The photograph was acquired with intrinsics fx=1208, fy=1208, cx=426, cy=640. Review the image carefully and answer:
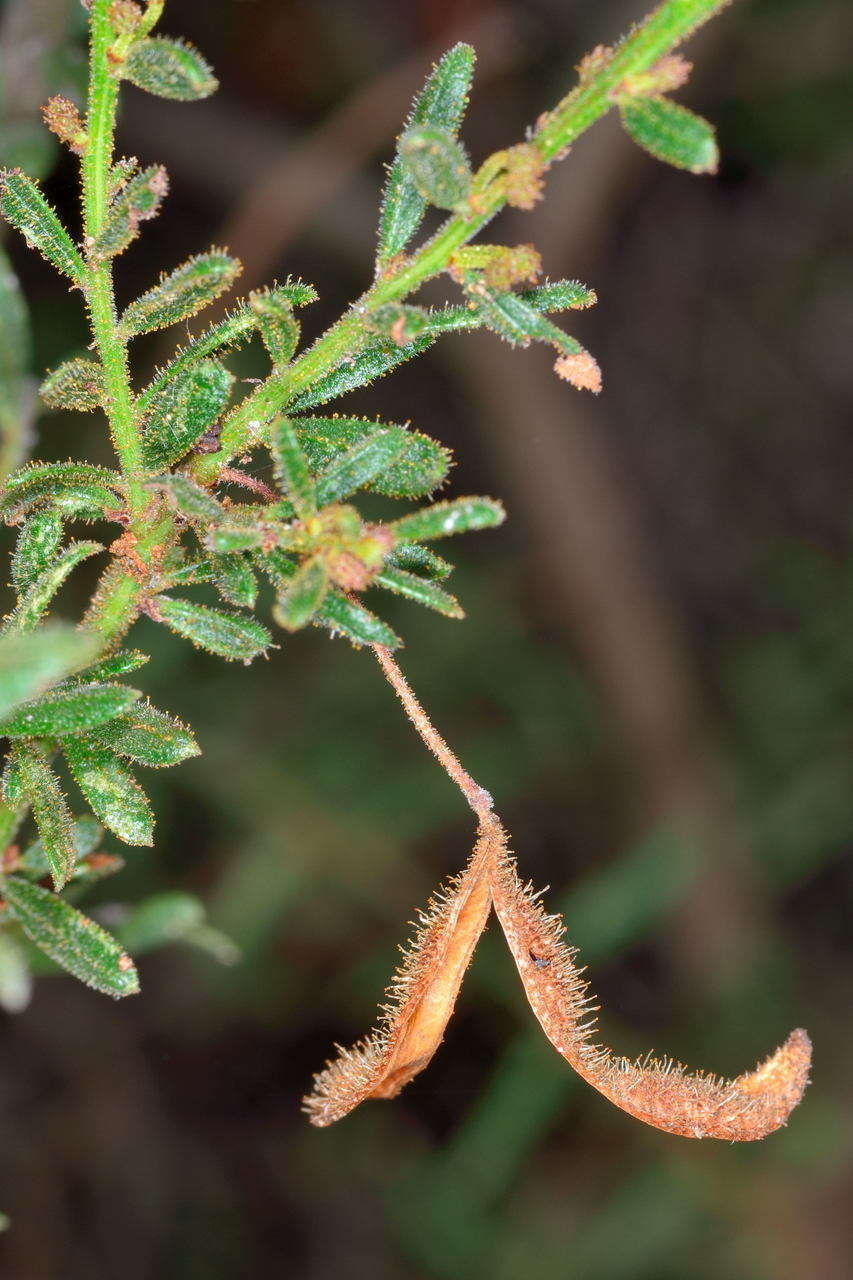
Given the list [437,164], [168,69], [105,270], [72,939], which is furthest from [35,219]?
[72,939]

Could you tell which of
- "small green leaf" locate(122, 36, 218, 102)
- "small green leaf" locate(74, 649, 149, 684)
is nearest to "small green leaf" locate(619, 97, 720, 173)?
"small green leaf" locate(122, 36, 218, 102)

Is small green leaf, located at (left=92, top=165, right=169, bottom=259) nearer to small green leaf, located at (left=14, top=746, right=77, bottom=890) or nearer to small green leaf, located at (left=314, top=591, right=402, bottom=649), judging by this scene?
small green leaf, located at (left=314, top=591, right=402, bottom=649)

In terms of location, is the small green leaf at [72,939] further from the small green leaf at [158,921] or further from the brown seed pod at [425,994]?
the small green leaf at [158,921]

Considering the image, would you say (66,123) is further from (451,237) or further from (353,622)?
(353,622)

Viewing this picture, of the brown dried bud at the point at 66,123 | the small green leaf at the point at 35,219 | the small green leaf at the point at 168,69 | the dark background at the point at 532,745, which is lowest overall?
the dark background at the point at 532,745

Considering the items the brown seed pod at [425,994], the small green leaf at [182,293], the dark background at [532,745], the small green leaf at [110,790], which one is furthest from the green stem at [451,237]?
the dark background at [532,745]

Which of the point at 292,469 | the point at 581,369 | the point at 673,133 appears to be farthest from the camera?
the point at 581,369
